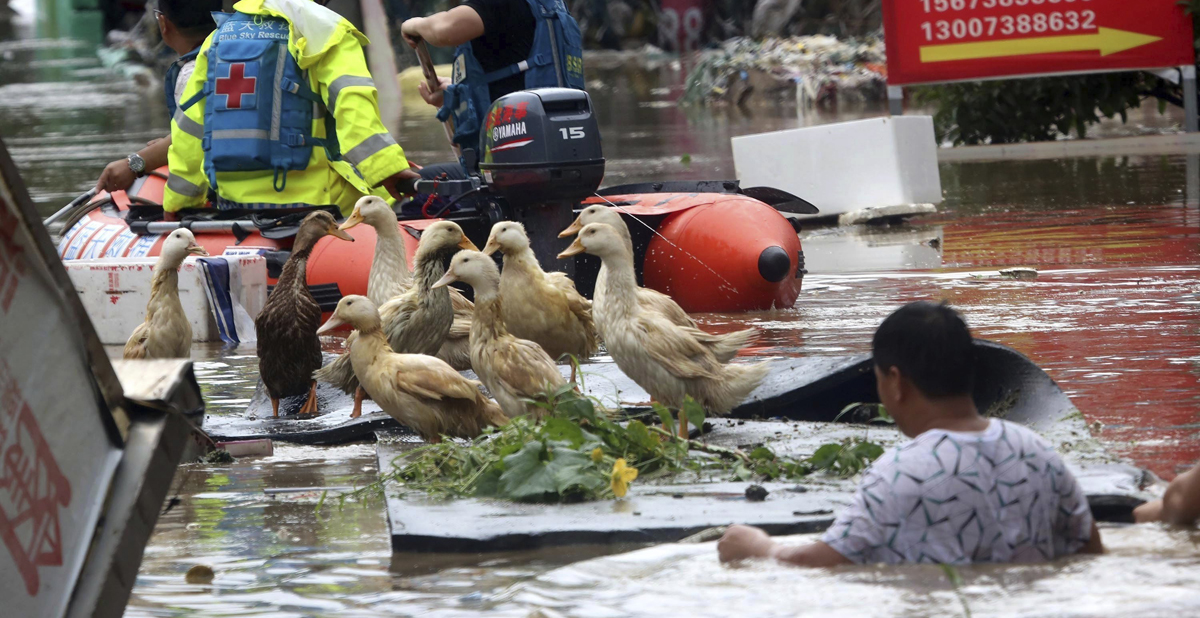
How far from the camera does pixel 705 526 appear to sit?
3.96 metres

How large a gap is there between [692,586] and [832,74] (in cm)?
2214

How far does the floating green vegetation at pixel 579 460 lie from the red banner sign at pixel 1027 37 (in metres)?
10.7

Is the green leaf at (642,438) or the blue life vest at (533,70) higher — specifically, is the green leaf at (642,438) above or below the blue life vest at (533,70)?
below

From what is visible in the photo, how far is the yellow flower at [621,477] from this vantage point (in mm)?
4207

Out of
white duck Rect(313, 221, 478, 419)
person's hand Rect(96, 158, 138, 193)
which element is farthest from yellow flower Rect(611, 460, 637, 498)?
person's hand Rect(96, 158, 138, 193)

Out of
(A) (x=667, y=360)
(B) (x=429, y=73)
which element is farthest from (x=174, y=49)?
(A) (x=667, y=360)

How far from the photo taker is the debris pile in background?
24.2 m

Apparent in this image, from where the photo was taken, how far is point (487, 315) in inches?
210

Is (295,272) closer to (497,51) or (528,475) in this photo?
(528,475)

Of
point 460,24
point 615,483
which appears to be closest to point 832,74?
point 460,24

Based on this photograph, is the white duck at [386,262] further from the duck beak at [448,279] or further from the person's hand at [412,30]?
the person's hand at [412,30]

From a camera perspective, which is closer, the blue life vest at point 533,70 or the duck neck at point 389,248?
→ the duck neck at point 389,248

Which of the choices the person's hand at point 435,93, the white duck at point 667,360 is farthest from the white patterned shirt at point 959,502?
the person's hand at point 435,93

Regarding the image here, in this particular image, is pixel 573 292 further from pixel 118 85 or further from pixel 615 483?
pixel 118 85
